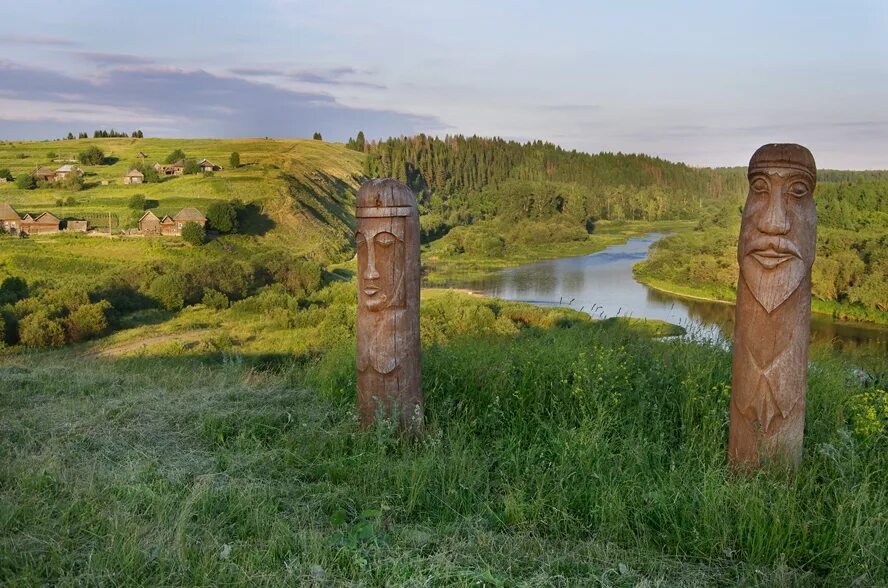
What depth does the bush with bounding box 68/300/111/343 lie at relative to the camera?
46.6ft

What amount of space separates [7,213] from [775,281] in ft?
57.7

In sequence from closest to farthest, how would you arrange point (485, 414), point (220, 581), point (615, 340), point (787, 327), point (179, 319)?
point (220, 581) → point (787, 327) → point (485, 414) → point (615, 340) → point (179, 319)

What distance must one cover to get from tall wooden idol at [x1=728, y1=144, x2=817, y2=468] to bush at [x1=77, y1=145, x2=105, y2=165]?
1816 cm

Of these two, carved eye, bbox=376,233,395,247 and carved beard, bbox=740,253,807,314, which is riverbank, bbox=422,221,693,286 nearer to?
carved eye, bbox=376,233,395,247

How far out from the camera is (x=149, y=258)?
53.6ft

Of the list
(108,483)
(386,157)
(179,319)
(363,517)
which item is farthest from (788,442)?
(386,157)

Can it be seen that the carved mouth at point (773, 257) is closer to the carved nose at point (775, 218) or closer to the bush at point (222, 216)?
the carved nose at point (775, 218)

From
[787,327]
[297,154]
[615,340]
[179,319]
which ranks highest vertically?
[297,154]

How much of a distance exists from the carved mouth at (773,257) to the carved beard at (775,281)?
18mm

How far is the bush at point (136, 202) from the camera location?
17078mm

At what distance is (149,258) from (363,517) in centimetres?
1419

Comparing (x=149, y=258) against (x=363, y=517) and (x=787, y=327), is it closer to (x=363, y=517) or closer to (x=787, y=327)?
(x=363, y=517)

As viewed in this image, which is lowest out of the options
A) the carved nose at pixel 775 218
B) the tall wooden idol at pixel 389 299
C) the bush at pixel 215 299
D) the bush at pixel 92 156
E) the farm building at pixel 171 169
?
the bush at pixel 215 299

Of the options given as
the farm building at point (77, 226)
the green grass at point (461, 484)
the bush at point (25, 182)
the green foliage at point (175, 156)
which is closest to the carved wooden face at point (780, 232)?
the green grass at point (461, 484)
